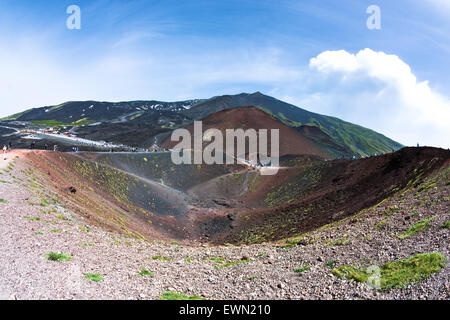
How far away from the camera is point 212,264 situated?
41.1 ft

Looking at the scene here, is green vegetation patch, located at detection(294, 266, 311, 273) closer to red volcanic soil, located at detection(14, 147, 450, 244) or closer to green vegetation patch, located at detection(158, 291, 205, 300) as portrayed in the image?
green vegetation patch, located at detection(158, 291, 205, 300)

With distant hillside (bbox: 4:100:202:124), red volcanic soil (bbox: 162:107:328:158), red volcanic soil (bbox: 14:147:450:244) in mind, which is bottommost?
red volcanic soil (bbox: 14:147:450:244)

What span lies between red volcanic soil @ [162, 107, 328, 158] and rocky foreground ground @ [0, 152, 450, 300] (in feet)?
249

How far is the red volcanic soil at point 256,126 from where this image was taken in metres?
92.9

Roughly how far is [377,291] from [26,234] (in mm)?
11473

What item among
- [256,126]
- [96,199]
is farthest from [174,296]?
[256,126]

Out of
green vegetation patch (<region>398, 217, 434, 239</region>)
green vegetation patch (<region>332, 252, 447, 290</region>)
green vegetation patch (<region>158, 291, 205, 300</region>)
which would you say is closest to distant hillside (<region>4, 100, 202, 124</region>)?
green vegetation patch (<region>398, 217, 434, 239</region>)

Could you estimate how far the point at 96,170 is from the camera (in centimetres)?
3866

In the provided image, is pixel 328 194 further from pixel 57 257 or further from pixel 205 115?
pixel 205 115

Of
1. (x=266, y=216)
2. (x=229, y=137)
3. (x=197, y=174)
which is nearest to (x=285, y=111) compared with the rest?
(x=229, y=137)

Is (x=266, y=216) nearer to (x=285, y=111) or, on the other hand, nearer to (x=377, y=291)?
(x=377, y=291)

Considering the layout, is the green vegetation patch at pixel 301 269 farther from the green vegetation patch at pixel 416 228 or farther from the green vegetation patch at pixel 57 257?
the green vegetation patch at pixel 57 257

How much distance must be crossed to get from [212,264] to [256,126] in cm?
9006

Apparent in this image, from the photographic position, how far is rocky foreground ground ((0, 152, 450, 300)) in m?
7.34
